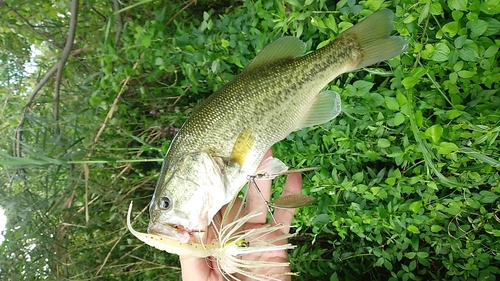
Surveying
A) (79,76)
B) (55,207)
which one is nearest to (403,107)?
(55,207)

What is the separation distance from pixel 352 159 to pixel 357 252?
0.57 m

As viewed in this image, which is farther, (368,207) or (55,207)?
(55,207)

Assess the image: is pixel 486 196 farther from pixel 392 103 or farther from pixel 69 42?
pixel 69 42

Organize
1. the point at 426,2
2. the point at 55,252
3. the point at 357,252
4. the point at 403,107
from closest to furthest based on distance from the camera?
the point at 426,2
the point at 403,107
the point at 357,252
the point at 55,252

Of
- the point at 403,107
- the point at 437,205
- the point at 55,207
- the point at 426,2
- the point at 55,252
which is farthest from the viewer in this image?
the point at 55,252

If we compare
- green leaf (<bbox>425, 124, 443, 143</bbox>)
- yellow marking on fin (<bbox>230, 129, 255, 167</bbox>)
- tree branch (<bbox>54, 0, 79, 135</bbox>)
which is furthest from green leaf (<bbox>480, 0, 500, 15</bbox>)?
tree branch (<bbox>54, 0, 79, 135</bbox>)

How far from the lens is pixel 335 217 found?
72.3 inches

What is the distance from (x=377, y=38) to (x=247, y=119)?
0.52 metres

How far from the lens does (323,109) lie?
1315 millimetres

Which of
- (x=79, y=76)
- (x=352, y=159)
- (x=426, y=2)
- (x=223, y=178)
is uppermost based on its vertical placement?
(x=79, y=76)

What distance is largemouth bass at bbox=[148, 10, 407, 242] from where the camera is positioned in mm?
1164

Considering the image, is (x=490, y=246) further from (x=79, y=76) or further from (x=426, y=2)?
(x=79, y=76)

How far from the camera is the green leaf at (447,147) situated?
125 cm

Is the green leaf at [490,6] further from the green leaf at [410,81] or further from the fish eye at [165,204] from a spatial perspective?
the fish eye at [165,204]
